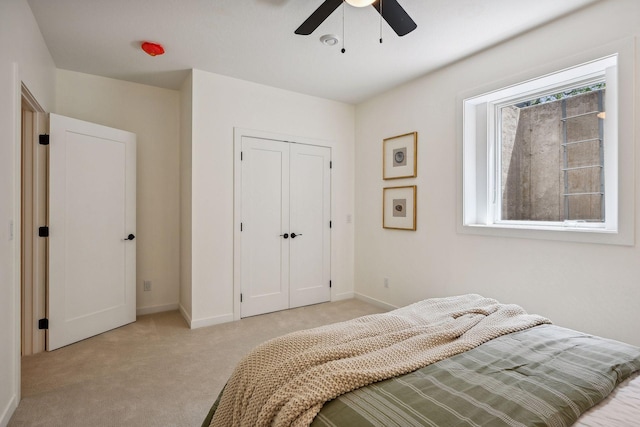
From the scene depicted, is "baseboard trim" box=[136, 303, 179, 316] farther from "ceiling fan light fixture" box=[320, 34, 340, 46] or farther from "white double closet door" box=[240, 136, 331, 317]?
"ceiling fan light fixture" box=[320, 34, 340, 46]

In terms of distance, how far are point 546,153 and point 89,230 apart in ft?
13.5

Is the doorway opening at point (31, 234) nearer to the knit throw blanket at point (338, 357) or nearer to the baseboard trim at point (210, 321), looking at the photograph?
the baseboard trim at point (210, 321)

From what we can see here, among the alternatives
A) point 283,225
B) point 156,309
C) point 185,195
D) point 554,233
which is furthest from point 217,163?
point 554,233

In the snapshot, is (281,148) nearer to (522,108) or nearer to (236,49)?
(236,49)

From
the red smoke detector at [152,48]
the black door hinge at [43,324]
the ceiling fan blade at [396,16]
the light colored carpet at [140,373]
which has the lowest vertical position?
→ the light colored carpet at [140,373]

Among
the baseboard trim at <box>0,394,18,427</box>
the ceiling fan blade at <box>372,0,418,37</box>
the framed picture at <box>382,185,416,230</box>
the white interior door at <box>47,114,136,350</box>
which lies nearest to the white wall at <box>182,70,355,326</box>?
the white interior door at <box>47,114,136,350</box>

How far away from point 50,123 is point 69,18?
900 millimetres

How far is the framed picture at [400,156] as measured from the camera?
11.7 feet

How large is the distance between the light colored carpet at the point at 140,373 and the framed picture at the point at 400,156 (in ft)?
5.86

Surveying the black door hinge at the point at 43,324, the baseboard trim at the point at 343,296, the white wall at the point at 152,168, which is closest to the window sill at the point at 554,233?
the baseboard trim at the point at 343,296

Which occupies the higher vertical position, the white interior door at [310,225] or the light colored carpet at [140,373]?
the white interior door at [310,225]

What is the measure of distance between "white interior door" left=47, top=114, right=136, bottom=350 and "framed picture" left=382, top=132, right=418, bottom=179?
281cm

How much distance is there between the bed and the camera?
991mm

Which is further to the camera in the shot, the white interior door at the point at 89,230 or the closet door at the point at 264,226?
the closet door at the point at 264,226
